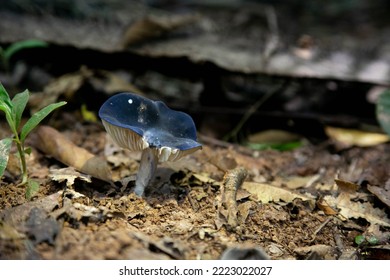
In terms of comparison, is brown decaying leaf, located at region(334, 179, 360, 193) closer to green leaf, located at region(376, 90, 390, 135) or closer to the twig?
the twig

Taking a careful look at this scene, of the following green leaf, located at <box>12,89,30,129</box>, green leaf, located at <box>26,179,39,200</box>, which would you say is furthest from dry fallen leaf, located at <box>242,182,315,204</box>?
green leaf, located at <box>12,89,30,129</box>

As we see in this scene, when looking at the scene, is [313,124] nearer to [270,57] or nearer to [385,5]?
[270,57]

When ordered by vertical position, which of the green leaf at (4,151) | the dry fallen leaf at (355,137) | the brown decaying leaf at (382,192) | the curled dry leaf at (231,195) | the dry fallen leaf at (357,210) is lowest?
the dry fallen leaf at (355,137)

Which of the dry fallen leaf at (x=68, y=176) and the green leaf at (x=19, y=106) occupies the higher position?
the green leaf at (x=19, y=106)

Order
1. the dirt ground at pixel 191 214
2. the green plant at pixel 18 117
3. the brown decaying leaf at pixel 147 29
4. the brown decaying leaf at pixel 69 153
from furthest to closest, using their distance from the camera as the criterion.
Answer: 1. the brown decaying leaf at pixel 147 29
2. the brown decaying leaf at pixel 69 153
3. the green plant at pixel 18 117
4. the dirt ground at pixel 191 214

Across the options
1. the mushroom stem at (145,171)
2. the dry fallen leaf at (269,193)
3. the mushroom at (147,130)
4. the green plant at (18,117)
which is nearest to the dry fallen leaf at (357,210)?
the dry fallen leaf at (269,193)

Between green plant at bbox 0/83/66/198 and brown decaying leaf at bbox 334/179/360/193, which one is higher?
green plant at bbox 0/83/66/198

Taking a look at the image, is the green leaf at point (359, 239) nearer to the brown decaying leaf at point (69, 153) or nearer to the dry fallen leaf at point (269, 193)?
the dry fallen leaf at point (269, 193)
